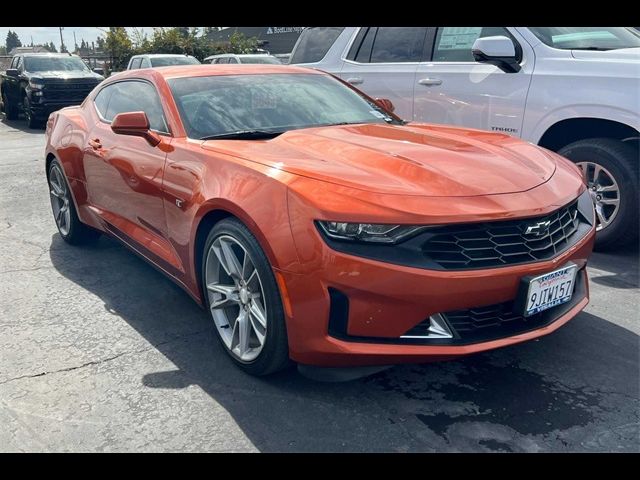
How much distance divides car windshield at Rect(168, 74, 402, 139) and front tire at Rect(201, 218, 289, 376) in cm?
79

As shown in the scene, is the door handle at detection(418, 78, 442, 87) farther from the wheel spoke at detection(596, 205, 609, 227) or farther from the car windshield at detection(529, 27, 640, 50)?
the wheel spoke at detection(596, 205, 609, 227)

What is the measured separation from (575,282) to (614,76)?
228 cm

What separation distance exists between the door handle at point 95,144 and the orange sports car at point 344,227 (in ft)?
1.89

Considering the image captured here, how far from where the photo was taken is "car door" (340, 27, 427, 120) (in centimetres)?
586

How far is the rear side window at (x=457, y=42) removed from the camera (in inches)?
212

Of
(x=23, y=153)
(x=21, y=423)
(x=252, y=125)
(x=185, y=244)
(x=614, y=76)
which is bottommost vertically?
(x=23, y=153)

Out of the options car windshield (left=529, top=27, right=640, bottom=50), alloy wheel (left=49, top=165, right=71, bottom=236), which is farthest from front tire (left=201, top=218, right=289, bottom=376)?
car windshield (left=529, top=27, right=640, bottom=50)

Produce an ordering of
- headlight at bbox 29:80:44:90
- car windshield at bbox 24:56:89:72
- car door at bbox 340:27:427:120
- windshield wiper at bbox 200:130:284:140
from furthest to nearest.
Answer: car windshield at bbox 24:56:89:72
headlight at bbox 29:80:44:90
car door at bbox 340:27:427:120
windshield wiper at bbox 200:130:284:140

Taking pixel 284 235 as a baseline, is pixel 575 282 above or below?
below

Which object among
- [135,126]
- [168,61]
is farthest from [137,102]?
[168,61]

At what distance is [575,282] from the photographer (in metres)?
2.87

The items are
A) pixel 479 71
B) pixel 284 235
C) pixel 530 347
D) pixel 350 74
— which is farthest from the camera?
pixel 350 74

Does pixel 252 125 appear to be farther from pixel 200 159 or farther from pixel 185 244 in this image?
pixel 185 244
